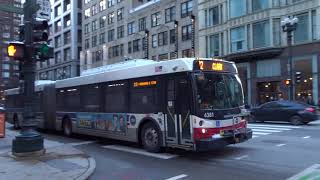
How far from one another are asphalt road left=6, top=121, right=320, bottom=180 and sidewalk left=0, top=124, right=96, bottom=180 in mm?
398

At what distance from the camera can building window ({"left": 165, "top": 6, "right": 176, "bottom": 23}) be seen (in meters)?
60.2

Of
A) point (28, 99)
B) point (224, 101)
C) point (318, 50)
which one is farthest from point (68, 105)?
point (318, 50)

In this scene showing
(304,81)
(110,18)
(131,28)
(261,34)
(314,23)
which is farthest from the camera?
(110,18)

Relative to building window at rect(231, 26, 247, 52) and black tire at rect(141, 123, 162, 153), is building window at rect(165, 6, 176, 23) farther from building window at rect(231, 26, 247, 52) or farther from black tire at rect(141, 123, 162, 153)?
black tire at rect(141, 123, 162, 153)

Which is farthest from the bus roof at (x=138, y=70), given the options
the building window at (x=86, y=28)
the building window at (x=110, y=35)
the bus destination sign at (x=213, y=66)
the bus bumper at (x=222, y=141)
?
the building window at (x=86, y=28)

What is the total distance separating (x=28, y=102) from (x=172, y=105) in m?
4.26

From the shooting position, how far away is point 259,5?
1768 inches

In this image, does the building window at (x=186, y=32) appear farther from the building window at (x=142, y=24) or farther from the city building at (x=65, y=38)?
the city building at (x=65, y=38)

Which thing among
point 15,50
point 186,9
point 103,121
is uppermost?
point 186,9

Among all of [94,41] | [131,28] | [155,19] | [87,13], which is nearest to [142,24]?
[131,28]

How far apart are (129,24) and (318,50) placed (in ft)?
122

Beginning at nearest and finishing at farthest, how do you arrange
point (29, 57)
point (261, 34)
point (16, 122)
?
point (29, 57) → point (16, 122) → point (261, 34)

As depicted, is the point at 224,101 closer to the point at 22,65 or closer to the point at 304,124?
the point at 22,65

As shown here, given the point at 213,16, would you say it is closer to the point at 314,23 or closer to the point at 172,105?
the point at 314,23
